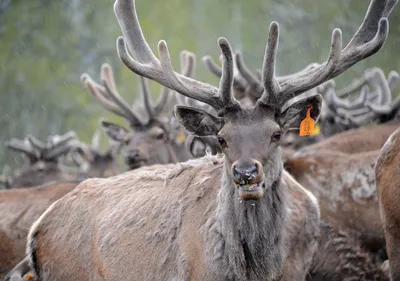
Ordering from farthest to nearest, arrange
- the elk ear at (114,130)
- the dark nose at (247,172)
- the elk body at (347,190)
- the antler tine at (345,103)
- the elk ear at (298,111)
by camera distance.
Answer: the antler tine at (345,103) < the elk ear at (114,130) < the elk body at (347,190) < the elk ear at (298,111) < the dark nose at (247,172)

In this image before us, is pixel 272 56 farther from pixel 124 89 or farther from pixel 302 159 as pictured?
pixel 124 89

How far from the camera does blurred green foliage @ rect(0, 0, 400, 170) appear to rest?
82.0 ft

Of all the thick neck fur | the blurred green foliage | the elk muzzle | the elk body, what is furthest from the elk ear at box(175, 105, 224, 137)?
the blurred green foliage

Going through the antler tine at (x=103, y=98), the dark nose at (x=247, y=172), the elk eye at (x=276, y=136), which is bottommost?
the antler tine at (x=103, y=98)

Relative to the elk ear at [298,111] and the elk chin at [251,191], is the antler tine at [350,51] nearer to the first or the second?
the elk ear at [298,111]

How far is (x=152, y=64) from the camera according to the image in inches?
232

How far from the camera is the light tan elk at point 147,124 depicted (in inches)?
393

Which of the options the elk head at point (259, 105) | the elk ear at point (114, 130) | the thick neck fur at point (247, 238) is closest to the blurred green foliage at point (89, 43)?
the elk ear at point (114, 130)

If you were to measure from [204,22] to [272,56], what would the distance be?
80.1ft

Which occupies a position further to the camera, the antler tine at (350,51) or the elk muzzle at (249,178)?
the antler tine at (350,51)

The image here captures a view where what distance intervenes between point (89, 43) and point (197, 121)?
73.8ft

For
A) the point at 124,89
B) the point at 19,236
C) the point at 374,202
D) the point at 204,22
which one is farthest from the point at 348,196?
the point at 204,22

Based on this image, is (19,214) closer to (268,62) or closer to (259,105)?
(259,105)

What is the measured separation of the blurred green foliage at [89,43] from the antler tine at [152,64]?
17823 millimetres
